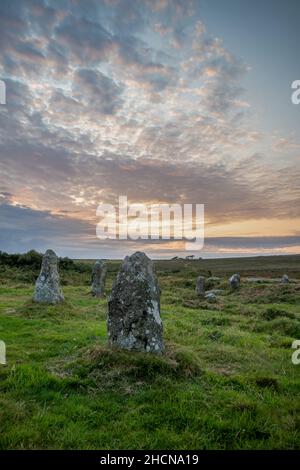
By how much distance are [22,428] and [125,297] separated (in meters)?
4.50

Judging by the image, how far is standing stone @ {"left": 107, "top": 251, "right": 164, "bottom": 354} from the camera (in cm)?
933

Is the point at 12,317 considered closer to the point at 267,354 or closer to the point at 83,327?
the point at 83,327

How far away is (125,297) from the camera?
32.2ft

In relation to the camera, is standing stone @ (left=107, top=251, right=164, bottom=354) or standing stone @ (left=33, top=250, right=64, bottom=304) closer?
standing stone @ (left=107, top=251, right=164, bottom=354)

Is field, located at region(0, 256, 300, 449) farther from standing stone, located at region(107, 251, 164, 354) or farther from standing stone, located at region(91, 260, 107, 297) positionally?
standing stone, located at region(91, 260, 107, 297)

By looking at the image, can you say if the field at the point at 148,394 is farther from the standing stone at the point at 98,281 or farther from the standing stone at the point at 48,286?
the standing stone at the point at 98,281

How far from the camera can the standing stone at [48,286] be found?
61.4 ft

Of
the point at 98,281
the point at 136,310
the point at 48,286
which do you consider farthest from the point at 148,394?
the point at 98,281

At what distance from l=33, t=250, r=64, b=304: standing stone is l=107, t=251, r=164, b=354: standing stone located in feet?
31.9

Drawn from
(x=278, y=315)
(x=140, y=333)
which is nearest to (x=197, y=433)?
(x=140, y=333)

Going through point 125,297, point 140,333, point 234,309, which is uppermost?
point 125,297

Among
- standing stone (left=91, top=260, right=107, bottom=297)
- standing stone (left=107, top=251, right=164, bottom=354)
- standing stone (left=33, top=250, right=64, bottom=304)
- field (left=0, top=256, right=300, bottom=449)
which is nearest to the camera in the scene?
field (left=0, top=256, right=300, bottom=449)

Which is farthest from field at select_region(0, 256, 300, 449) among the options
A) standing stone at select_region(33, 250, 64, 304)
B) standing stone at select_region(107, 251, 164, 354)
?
standing stone at select_region(33, 250, 64, 304)

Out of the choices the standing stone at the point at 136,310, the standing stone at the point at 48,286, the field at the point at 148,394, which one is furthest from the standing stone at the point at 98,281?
the standing stone at the point at 136,310
